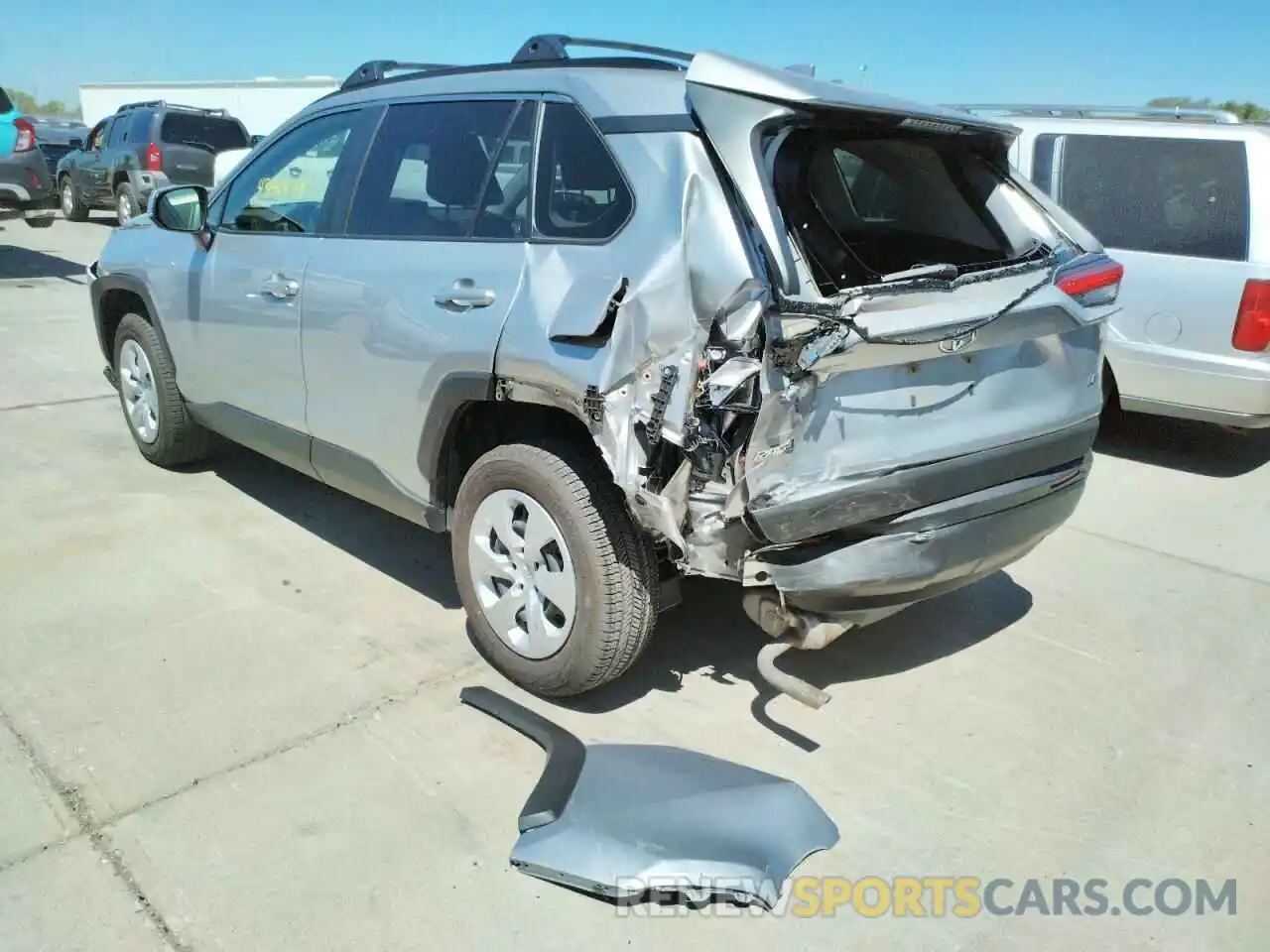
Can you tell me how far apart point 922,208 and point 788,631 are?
5.00 ft

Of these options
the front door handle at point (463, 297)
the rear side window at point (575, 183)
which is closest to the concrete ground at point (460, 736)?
the front door handle at point (463, 297)

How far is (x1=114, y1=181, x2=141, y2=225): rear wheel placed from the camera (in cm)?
1602

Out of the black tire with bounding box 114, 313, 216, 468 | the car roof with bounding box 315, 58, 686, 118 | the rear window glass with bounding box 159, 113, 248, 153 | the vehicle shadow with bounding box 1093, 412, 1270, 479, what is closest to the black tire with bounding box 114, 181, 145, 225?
the rear window glass with bounding box 159, 113, 248, 153

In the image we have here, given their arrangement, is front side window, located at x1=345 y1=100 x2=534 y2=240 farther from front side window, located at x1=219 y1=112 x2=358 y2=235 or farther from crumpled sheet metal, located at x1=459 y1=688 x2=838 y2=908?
crumpled sheet metal, located at x1=459 y1=688 x2=838 y2=908

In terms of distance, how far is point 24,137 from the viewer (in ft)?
37.5

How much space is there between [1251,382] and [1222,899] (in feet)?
12.3

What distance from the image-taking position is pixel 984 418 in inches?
114

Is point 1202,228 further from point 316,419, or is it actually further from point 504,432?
point 316,419

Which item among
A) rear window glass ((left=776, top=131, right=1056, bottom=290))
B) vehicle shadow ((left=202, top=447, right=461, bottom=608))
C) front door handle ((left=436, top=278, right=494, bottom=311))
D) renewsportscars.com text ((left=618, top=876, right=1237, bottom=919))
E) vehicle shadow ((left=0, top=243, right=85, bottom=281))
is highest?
rear window glass ((left=776, top=131, right=1056, bottom=290))

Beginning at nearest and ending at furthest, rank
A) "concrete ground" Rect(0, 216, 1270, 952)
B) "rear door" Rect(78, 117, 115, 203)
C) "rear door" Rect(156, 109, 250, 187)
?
"concrete ground" Rect(0, 216, 1270, 952) < "rear door" Rect(156, 109, 250, 187) < "rear door" Rect(78, 117, 115, 203)

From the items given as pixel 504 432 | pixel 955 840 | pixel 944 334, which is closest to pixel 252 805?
pixel 504 432

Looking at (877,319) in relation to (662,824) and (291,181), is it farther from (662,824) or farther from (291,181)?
(291,181)

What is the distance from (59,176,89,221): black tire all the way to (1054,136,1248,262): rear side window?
1701 centimetres

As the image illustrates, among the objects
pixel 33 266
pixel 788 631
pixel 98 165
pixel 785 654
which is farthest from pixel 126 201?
pixel 788 631
